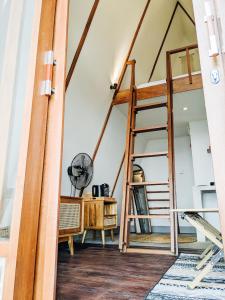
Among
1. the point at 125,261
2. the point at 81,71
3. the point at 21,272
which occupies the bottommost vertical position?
the point at 125,261

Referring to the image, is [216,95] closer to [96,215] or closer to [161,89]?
[96,215]

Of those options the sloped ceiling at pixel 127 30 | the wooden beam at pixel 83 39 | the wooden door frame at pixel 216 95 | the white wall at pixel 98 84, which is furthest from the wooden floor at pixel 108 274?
the sloped ceiling at pixel 127 30

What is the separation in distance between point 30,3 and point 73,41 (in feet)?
8.17

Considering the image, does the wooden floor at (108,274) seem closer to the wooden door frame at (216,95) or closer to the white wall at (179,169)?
the wooden door frame at (216,95)

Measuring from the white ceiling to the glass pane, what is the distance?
351cm

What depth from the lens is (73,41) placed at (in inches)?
138

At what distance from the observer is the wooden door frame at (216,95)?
0.69 meters

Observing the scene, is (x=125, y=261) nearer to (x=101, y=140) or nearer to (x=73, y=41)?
(x=101, y=140)

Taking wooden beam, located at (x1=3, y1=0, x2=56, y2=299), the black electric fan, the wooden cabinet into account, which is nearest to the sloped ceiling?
the black electric fan

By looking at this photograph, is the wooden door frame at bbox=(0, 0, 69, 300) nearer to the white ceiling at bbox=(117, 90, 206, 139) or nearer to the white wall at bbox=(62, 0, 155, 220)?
the white wall at bbox=(62, 0, 155, 220)

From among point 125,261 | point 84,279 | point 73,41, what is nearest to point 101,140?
point 73,41

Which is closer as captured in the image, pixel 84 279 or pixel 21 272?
pixel 21 272

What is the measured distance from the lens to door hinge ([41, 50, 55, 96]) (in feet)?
3.31

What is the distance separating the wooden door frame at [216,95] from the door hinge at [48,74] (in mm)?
606
